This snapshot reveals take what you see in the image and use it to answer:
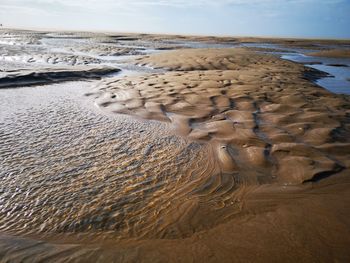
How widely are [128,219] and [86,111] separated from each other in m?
3.65

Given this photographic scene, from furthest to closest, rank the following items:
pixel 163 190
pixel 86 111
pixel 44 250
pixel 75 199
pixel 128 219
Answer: pixel 86 111 → pixel 163 190 → pixel 75 199 → pixel 128 219 → pixel 44 250

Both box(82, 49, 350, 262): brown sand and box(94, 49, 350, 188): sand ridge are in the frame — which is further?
box(94, 49, 350, 188): sand ridge

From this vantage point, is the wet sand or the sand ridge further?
the sand ridge

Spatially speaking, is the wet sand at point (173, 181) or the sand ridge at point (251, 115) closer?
the wet sand at point (173, 181)

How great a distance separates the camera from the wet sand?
2.38 metres

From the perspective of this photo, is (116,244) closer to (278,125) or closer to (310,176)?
(310,176)

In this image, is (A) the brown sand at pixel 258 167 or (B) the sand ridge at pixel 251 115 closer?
(A) the brown sand at pixel 258 167

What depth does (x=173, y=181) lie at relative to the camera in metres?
3.35

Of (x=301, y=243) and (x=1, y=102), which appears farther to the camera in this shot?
(x=1, y=102)

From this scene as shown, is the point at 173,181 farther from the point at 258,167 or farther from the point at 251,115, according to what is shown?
the point at 251,115

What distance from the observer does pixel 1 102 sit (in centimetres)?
615

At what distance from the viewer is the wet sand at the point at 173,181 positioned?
7.82ft

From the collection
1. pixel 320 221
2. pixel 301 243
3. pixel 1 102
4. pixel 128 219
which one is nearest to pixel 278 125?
pixel 320 221

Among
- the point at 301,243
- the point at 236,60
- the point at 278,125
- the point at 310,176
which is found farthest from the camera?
the point at 236,60
